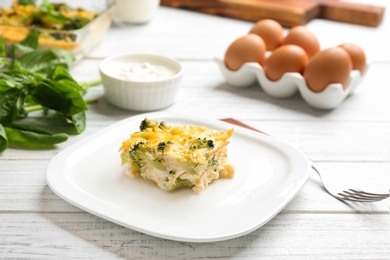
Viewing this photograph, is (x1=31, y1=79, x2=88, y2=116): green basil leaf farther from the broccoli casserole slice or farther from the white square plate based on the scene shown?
the broccoli casserole slice

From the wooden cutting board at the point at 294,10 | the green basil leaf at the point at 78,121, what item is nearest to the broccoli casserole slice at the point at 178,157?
the green basil leaf at the point at 78,121

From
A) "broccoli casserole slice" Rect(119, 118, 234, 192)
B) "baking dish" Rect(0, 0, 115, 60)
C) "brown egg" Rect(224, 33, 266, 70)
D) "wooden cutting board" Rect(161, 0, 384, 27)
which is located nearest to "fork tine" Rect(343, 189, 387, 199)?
"broccoli casserole slice" Rect(119, 118, 234, 192)

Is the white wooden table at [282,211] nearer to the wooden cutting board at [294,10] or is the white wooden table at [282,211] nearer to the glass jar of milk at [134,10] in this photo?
the glass jar of milk at [134,10]

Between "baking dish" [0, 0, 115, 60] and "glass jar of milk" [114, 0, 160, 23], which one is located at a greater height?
"baking dish" [0, 0, 115, 60]

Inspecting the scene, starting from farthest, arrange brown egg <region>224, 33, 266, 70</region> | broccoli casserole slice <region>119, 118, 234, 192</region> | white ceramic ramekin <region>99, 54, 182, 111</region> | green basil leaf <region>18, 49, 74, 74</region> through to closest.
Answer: brown egg <region>224, 33, 266, 70</region> < green basil leaf <region>18, 49, 74, 74</region> < white ceramic ramekin <region>99, 54, 182, 111</region> < broccoli casserole slice <region>119, 118, 234, 192</region>

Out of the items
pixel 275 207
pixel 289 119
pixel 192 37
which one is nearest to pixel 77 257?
pixel 275 207

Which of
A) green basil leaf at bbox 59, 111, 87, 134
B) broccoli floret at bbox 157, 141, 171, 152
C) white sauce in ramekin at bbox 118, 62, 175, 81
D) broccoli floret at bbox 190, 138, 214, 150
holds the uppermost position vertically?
broccoli floret at bbox 190, 138, 214, 150

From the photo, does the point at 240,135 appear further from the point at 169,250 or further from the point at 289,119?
the point at 169,250
